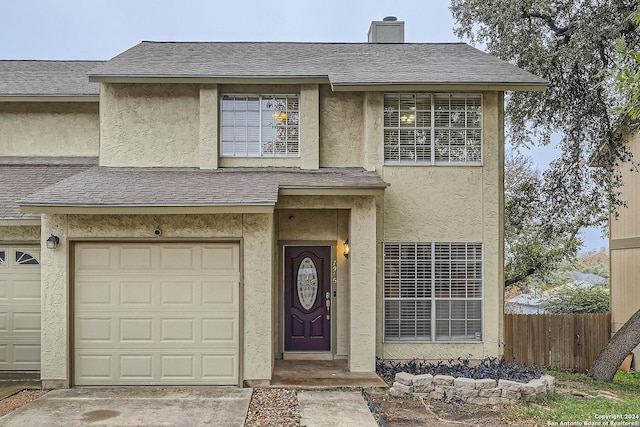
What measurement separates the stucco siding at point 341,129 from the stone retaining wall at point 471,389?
4.13 m

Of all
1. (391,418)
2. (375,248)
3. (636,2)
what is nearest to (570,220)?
(636,2)

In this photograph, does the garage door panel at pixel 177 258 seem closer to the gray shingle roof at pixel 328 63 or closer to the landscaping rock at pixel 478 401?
the gray shingle roof at pixel 328 63

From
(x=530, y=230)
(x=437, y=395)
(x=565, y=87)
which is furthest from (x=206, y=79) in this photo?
(x=530, y=230)

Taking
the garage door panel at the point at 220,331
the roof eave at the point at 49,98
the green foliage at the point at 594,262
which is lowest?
the green foliage at the point at 594,262

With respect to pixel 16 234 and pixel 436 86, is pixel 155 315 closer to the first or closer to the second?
pixel 16 234

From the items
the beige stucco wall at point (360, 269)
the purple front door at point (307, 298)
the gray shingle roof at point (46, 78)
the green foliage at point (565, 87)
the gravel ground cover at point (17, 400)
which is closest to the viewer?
the gravel ground cover at point (17, 400)

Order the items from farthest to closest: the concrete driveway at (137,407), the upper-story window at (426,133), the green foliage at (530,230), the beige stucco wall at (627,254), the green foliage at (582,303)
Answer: the green foliage at (582,303) → the beige stucco wall at (627,254) → the green foliage at (530,230) → the upper-story window at (426,133) → the concrete driveway at (137,407)

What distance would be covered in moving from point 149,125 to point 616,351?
10.1 m

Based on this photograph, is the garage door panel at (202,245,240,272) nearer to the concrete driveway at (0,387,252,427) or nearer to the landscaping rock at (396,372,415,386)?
the concrete driveway at (0,387,252,427)

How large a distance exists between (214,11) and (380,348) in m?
150

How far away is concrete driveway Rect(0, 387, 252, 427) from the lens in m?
6.83

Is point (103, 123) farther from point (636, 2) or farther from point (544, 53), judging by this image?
point (636, 2)

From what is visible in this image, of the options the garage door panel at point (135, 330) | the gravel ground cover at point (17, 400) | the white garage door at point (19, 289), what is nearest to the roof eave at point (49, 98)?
the white garage door at point (19, 289)

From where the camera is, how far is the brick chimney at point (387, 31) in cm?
1288
